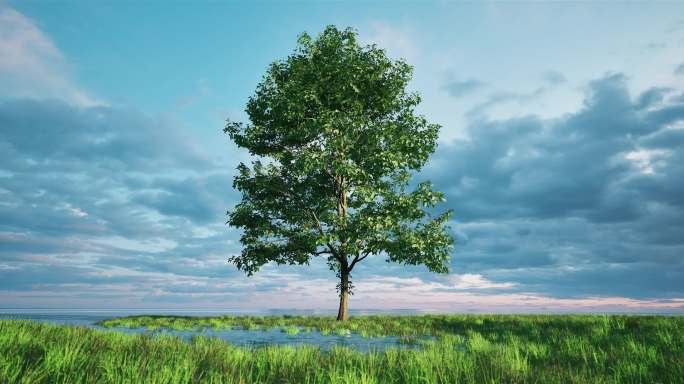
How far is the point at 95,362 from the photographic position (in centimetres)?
748

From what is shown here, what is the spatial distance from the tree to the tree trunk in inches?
2.5

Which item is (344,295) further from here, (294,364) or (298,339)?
(294,364)

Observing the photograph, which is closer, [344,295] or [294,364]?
[294,364]

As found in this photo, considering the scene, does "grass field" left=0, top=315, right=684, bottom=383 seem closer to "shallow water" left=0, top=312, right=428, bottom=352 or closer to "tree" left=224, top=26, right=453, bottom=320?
"shallow water" left=0, top=312, right=428, bottom=352

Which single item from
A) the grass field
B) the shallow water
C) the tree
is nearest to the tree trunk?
the tree

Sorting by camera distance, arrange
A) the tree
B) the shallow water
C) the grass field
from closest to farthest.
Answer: the grass field < the shallow water < the tree

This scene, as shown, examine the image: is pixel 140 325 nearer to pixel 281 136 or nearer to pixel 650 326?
pixel 281 136

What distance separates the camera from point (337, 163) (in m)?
26.2

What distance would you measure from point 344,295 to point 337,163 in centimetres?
871

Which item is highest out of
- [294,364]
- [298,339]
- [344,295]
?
[344,295]

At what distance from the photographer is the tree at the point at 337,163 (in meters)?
26.8

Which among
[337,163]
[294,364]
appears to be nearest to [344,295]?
[337,163]

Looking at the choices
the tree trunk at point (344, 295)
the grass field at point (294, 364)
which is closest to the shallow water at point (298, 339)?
the grass field at point (294, 364)

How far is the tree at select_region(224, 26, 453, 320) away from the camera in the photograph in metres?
26.8
